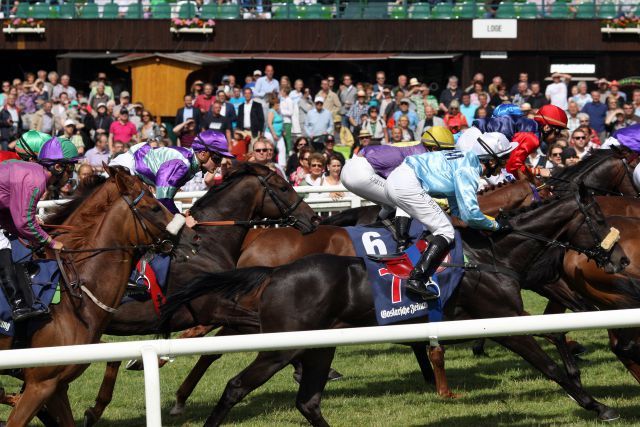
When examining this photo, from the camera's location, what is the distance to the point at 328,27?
2050cm

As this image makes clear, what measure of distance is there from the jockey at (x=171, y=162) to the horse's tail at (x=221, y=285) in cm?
108

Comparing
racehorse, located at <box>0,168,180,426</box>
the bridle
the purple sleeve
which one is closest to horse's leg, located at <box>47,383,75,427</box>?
racehorse, located at <box>0,168,180,426</box>

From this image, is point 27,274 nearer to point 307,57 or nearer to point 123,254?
point 123,254

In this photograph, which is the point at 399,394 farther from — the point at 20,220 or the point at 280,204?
the point at 20,220

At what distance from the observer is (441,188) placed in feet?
20.8

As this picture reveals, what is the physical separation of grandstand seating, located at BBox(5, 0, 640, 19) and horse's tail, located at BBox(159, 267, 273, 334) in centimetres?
1498

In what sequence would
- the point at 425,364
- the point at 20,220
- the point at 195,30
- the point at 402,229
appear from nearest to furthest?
the point at 20,220, the point at 402,229, the point at 425,364, the point at 195,30

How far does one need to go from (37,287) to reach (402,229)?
7.75 ft

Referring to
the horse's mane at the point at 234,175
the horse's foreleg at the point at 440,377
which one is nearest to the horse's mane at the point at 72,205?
the horse's mane at the point at 234,175

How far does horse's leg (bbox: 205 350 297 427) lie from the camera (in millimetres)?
5633

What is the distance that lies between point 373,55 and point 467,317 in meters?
14.4

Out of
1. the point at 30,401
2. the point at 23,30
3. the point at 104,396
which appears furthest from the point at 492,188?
the point at 23,30

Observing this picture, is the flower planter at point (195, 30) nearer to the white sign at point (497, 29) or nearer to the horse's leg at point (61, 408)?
the white sign at point (497, 29)

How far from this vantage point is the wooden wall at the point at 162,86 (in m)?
19.4
